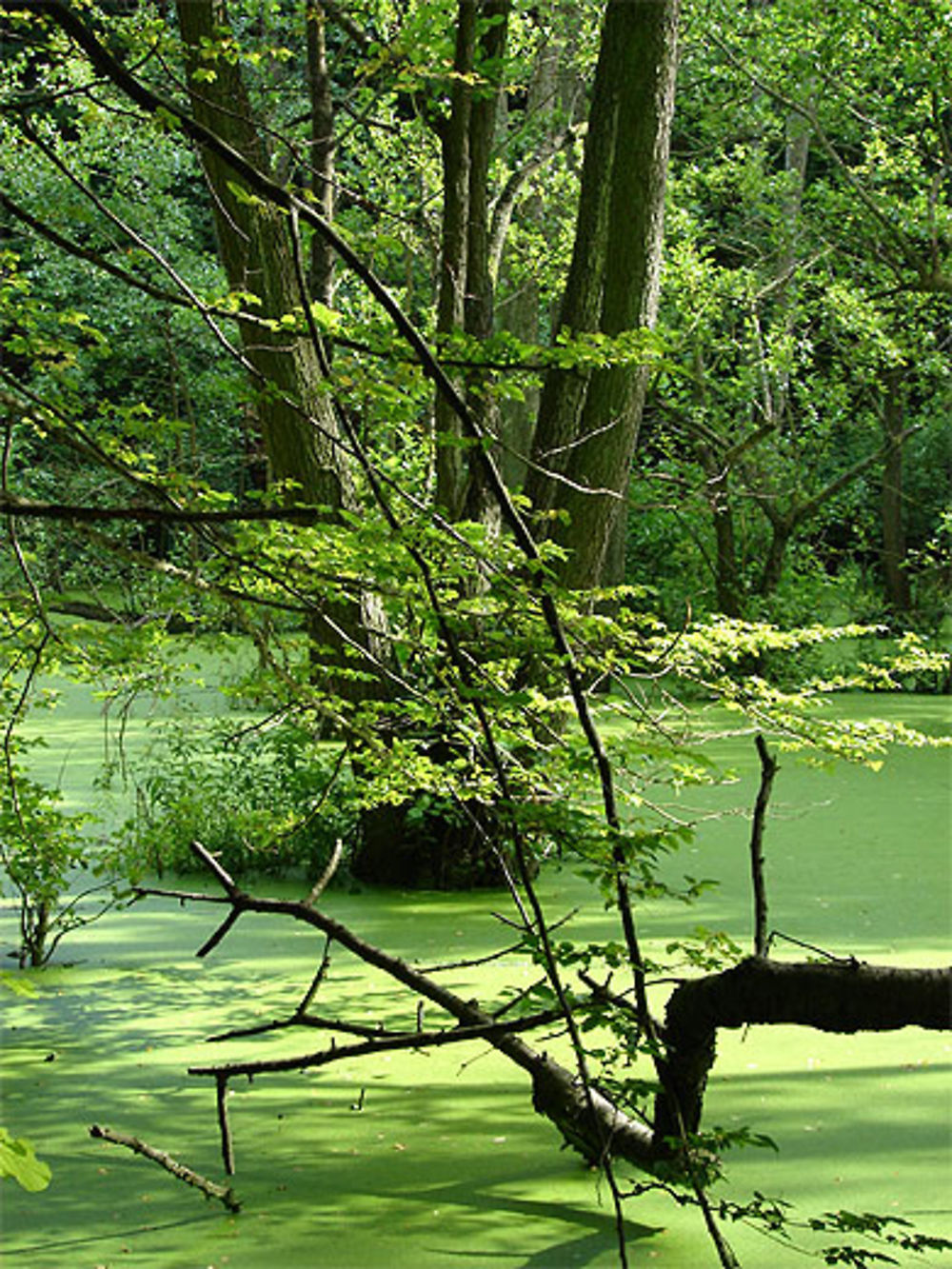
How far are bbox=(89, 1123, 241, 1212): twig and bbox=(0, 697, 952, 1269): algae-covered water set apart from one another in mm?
29

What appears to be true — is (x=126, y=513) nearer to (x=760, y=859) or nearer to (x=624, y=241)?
(x=760, y=859)

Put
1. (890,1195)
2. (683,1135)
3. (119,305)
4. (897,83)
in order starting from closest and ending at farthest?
(683,1135), (890,1195), (897,83), (119,305)

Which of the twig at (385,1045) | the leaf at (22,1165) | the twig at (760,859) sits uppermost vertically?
the twig at (760,859)

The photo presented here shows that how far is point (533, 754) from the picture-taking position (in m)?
4.25

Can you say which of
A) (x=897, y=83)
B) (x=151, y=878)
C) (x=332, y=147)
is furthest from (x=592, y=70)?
(x=151, y=878)

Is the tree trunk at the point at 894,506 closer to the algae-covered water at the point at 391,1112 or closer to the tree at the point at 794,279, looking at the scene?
the tree at the point at 794,279

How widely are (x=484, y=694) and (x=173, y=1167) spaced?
0.99m

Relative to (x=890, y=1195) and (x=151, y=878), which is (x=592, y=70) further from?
(x=890, y=1195)

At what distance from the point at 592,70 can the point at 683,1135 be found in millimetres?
7882

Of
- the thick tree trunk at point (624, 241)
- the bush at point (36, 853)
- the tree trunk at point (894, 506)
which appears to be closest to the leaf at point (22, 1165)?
the bush at point (36, 853)

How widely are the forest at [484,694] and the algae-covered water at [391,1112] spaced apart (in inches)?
0.6

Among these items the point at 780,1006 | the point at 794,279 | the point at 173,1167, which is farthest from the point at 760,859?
the point at 794,279

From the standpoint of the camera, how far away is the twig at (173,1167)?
229 centimetres

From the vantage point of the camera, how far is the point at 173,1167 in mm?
2463
